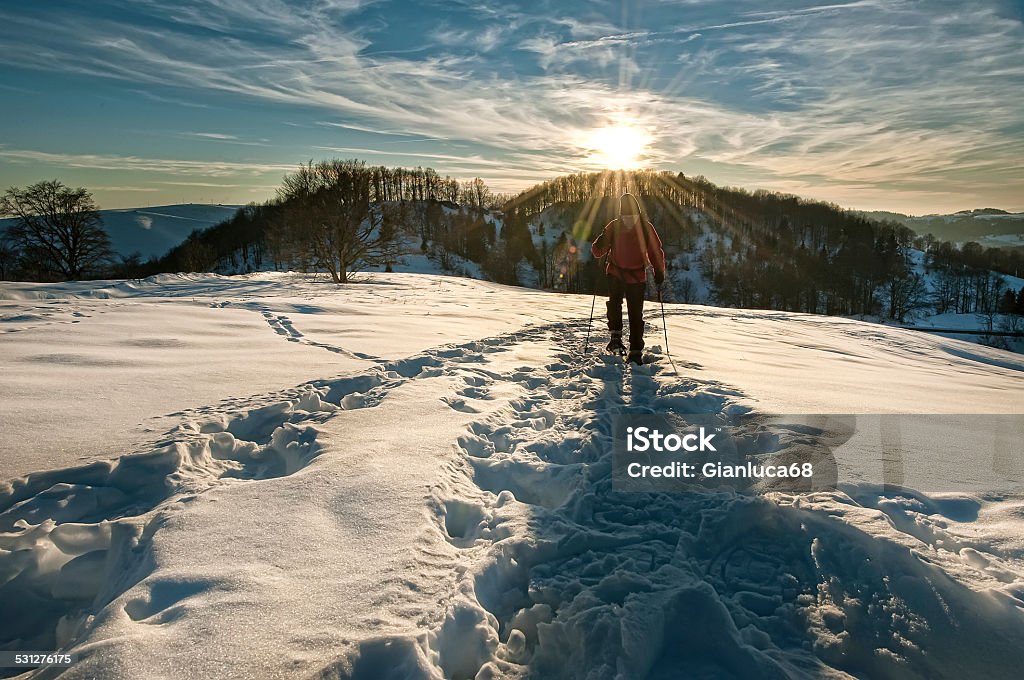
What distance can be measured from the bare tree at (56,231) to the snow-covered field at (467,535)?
4112 cm

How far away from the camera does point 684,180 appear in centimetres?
14500

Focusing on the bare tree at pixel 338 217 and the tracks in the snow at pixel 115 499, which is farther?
the bare tree at pixel 338 217

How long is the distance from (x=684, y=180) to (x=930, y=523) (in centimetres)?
15936

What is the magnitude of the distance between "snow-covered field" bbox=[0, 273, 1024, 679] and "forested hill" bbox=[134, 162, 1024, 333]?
166 ft

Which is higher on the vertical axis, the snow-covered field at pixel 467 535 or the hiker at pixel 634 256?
the hiker at pixel 634 256

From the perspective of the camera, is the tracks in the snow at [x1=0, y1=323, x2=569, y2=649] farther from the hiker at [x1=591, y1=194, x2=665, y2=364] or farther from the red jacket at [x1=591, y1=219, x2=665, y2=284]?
the red jacket at [x1=591, y1=219, x2=665, y2=284]

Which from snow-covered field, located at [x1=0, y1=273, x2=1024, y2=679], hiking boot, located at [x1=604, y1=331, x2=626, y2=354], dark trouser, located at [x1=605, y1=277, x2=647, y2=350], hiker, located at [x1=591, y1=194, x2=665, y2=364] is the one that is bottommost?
snow-covered field, located at [x1=0, y1=273, x2=1024, y2=679]

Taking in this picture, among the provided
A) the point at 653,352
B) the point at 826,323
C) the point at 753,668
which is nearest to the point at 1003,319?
the point at 826,323

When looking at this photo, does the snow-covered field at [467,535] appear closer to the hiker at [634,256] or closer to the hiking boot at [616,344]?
the hiker at [634,256]

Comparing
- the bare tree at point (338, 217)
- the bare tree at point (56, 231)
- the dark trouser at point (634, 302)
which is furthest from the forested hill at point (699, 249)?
the dark trouser at point (634, 302)

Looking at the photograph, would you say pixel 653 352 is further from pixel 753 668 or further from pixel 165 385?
pixel 165 385

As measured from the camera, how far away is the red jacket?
22.3 feet

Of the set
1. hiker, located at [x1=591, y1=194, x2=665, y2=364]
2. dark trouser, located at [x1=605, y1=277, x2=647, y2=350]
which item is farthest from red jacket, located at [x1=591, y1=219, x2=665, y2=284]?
dark trouser, located at [x1=605, y1=277, x2=647, y2=350]

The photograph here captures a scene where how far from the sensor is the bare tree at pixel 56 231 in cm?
3350
